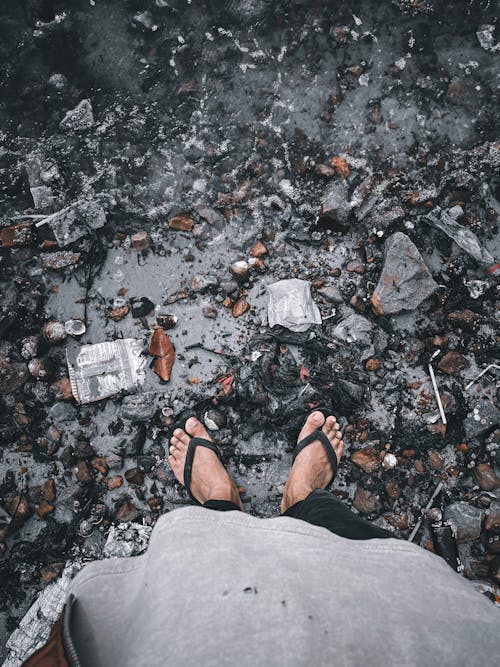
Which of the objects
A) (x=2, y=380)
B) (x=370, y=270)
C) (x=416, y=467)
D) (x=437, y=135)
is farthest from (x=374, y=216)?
(x=2, y=380)

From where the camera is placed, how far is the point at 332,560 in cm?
109

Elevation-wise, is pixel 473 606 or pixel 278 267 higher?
pixel 278 267

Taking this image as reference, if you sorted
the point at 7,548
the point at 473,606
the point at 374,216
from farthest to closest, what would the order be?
1. the point at 374,216
2. the point at 7,548
3. the point at 473,606

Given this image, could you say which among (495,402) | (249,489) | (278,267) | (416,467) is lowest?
(249,489)

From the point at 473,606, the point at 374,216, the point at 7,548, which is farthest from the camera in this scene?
the point at 374,216

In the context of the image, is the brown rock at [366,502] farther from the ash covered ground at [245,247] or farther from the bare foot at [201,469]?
the bare foot at [201,469]

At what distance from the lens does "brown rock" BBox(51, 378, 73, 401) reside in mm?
1869

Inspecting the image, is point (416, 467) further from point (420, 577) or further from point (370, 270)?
point (370, 270)

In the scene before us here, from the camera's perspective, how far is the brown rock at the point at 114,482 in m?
1.84

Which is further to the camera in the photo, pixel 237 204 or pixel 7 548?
pixel 237 204

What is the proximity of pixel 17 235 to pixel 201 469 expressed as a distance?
4.49 ft

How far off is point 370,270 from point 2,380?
68.7 inches

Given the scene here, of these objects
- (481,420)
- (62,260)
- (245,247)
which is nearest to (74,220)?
(62,260)

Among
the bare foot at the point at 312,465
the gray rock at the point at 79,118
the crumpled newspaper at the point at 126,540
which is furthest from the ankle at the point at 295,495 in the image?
the gray rock at the point at 79,118
